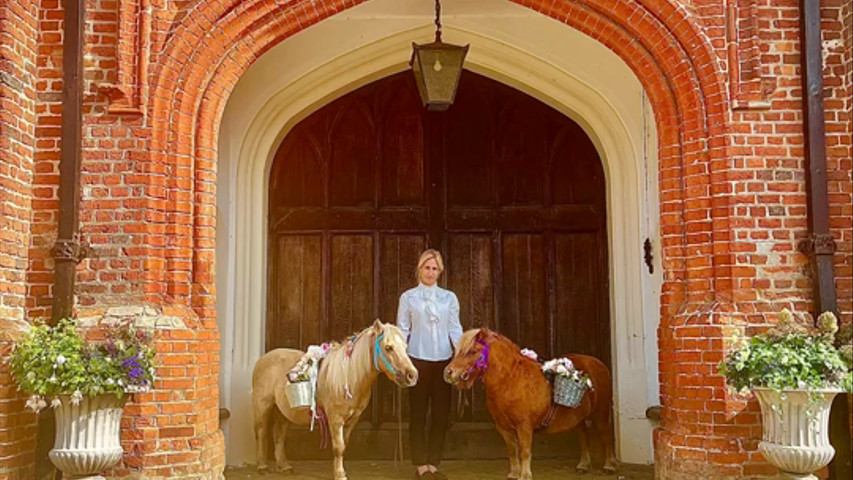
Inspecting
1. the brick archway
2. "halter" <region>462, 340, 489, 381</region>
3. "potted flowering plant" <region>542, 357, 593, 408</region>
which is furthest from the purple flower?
"potted flowering plant" <region>542, 357, 593, 408</region>

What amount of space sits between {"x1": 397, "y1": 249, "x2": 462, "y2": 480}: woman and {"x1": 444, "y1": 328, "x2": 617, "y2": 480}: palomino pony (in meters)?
0.31

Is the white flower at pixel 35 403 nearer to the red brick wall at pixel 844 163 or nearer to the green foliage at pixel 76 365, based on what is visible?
the green foliage at pixel 76 365

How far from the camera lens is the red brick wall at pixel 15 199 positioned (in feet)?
17.9

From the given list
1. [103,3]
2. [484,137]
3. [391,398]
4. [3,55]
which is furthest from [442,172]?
[3,55]

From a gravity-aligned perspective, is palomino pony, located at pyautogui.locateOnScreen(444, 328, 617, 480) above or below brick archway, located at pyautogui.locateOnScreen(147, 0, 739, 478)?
below

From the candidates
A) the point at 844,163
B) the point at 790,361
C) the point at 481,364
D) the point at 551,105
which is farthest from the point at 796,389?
the point at 551,105

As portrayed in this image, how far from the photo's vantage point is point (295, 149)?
27.4 ft

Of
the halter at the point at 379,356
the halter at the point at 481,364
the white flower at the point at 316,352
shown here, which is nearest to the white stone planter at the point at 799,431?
the halter at the point at 481,364

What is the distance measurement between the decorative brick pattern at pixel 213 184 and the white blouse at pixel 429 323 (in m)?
1.58

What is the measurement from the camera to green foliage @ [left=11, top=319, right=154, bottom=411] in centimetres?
507

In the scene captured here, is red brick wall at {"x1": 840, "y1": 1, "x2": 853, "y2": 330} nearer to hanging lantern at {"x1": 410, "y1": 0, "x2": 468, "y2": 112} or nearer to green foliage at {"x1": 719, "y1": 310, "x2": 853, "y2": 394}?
green foliage at {"x1": 719, "y1": 310, "x2": 853, "y2": 394}

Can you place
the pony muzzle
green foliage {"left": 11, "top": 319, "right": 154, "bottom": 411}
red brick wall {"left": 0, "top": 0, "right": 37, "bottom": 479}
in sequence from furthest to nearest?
1. the pony muzzle
2. red brick wall {"left": 0, "top": 0, "right": 37, "bottom": 479}
3. green foliage {"left": 11, "top": 319, "right": 154, "bottom": 411}

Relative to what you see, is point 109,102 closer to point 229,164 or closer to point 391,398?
point 229,164

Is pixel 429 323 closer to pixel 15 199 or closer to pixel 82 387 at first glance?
pixel 82 387
